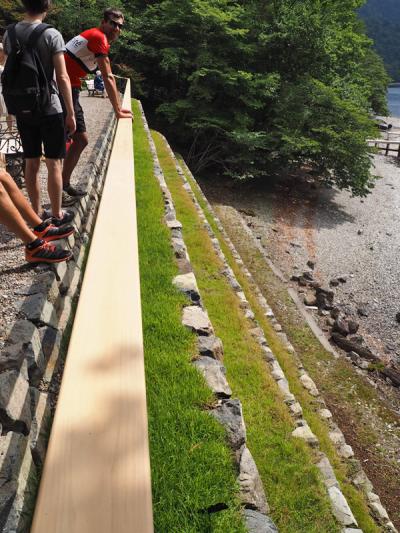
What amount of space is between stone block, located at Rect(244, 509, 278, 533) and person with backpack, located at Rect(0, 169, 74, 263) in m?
2.66

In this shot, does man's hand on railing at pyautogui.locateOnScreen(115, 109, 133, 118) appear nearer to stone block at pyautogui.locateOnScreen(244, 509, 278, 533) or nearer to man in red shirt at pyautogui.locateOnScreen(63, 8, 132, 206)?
man in red shirt at pyautogui.locateOnScreen(63, 8, 132, 206)

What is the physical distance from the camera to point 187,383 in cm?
407

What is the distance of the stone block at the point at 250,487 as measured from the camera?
3.33m

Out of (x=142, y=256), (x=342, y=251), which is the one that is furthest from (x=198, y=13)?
→ (x=142, y=256)

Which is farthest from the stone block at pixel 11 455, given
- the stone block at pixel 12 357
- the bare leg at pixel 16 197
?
the bare leg at pixel 16 197

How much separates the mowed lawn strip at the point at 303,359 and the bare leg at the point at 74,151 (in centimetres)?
505

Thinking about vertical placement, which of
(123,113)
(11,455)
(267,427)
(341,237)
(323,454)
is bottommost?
(341,237)

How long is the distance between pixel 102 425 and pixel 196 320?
3.72m

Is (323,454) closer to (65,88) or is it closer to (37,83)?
(65,88)

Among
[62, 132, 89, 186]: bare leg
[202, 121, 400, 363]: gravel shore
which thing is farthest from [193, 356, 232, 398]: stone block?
[202, 121, 400, 363]: gravel shore

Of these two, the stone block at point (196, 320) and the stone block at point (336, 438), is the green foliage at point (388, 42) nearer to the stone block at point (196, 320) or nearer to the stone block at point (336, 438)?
the stone block at point (336, 438)

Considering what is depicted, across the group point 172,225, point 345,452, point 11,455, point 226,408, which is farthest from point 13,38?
point 345,452

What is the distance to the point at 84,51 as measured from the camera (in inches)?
182

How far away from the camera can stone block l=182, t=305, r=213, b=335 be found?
16.4 feet
